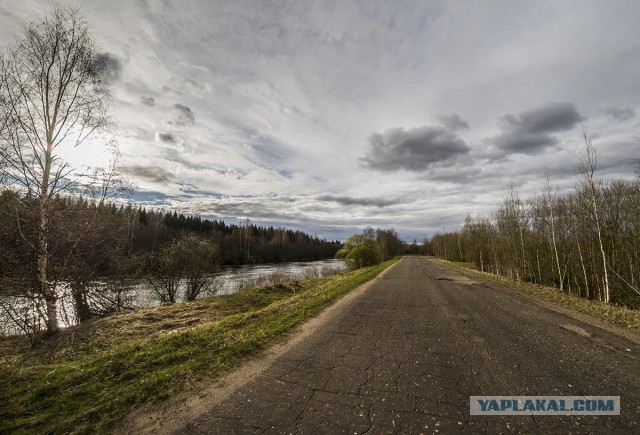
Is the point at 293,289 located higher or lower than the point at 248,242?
lower

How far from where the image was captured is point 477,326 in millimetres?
7980

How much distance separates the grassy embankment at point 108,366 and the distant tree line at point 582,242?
1639 centimetres

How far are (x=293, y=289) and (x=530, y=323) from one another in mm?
13759

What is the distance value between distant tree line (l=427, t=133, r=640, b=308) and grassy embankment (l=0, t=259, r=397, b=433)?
645 inches

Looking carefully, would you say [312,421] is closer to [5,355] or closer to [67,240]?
[5,355]

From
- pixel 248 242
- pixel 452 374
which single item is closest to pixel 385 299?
pixel 452 374

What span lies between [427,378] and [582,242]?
67.0 ft

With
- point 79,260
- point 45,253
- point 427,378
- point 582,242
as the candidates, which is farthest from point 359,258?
point 427,378

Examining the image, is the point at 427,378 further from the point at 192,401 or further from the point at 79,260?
the point at 79,260

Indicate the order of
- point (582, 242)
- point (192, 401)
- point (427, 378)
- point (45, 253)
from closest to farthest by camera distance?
point (192, 401)
point (427, 378)
point (45, 253)
point (582, 242)

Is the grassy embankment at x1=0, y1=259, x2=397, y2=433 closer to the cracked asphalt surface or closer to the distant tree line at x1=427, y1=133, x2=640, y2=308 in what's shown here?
the cracked asphalt surface

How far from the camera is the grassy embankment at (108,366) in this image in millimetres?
3711

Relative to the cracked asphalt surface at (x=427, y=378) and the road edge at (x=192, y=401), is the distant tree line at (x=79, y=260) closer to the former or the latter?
the road edge at (x=192, y=401)

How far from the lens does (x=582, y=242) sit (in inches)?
692
